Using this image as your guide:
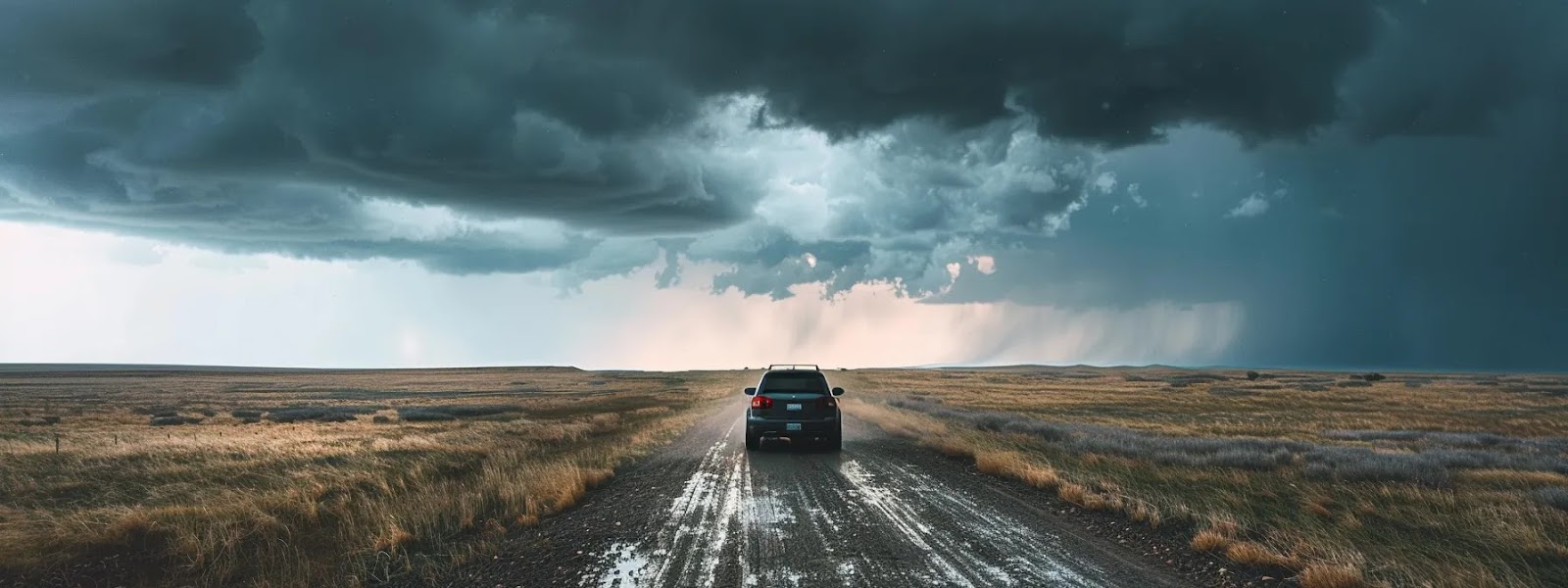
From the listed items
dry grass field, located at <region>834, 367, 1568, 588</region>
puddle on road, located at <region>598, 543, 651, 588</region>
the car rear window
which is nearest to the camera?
puddle on road, located at <region>598, 543, 651, 588</region>

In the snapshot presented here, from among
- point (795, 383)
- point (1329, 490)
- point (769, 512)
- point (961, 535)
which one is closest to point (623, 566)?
point (769, 512)

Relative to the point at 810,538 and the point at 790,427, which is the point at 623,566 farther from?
the point at 790,427

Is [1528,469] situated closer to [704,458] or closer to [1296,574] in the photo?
[1296,574]

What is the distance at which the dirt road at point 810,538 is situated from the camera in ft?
21.6

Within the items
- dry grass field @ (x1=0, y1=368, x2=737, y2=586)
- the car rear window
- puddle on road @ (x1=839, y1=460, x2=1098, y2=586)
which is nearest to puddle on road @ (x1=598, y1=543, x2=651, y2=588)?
dry grass field @ (x1=0, y1=368, x2=737, y2=586)

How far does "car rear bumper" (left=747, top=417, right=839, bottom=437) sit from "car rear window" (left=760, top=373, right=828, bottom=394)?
2.44 ft

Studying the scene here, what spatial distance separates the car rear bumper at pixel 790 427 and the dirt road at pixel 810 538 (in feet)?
9.52

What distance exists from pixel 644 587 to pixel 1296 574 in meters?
5.74

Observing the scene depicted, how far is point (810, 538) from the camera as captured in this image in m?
8.05

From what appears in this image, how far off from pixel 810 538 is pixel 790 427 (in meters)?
8.19

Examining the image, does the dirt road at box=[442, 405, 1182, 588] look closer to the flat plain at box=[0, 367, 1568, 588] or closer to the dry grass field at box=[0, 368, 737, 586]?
the flat plain at box=[0, 367, 1568, 588]

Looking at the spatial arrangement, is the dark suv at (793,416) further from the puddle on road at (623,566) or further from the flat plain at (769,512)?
the puddle on road at (623,566)

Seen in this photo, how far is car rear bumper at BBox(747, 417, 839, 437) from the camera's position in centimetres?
1623

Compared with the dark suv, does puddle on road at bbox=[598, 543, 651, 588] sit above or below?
below
